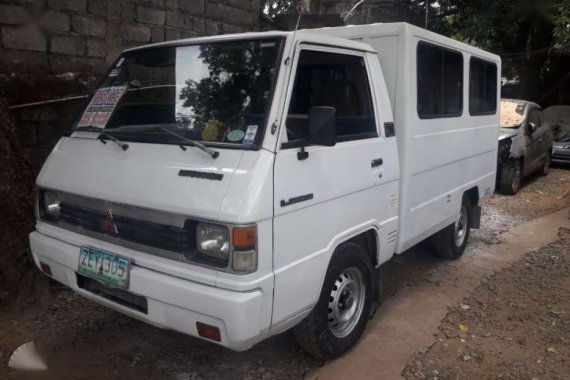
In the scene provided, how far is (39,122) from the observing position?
174 inches

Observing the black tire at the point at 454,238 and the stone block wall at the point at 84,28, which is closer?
the stone block wall at the point at 84,28

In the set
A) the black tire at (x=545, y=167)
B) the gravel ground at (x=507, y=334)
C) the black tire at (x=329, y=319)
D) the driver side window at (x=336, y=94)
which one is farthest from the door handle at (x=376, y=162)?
the black tire at (x=545, y=167)

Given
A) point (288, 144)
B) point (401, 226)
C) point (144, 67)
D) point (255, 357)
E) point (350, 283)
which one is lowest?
point (255, 357)

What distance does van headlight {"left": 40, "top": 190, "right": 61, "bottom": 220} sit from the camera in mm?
2980

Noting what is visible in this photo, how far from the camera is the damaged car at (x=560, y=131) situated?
1134cm

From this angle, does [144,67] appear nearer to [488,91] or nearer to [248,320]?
[248,320]

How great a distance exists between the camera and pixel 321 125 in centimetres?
255

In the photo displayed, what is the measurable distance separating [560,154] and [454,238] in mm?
8015

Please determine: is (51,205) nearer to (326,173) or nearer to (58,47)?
(326,173)

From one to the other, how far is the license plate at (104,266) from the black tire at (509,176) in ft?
24.7

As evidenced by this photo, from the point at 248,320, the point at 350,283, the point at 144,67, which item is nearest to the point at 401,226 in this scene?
the point at 350,283

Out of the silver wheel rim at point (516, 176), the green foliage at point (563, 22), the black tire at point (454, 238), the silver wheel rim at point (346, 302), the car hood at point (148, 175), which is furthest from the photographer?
the green foliage at point (563, 22)

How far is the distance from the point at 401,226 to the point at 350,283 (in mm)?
661

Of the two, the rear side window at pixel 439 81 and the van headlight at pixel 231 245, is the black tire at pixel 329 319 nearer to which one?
the van headlight at pixel 231 245
